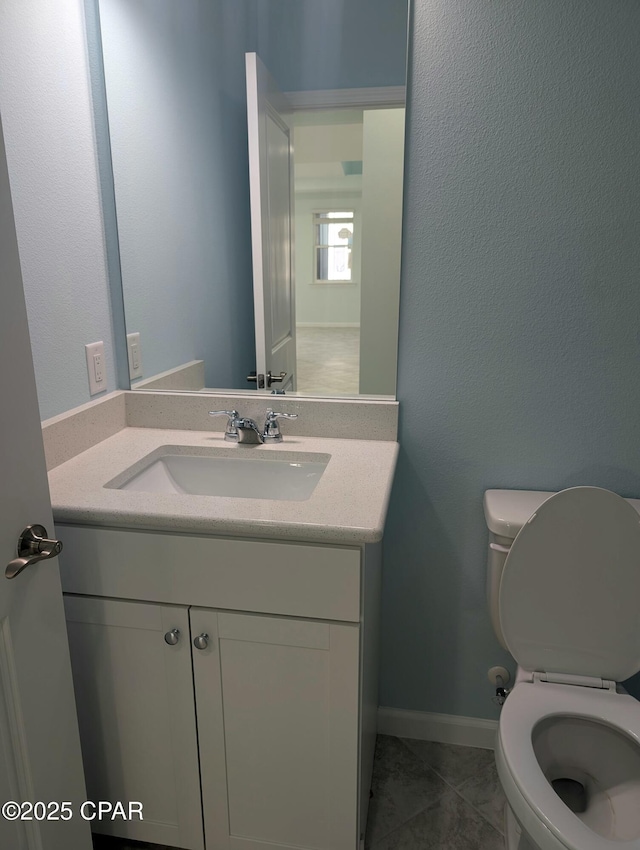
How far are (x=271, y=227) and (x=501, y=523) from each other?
953mm

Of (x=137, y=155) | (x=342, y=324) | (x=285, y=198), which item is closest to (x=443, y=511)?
(x=342, y=324)

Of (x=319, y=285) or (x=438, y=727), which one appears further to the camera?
(x=438, y=727)

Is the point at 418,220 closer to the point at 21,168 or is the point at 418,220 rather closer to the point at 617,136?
the point at 617,136

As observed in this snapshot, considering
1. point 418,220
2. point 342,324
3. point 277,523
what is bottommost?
point 277,523

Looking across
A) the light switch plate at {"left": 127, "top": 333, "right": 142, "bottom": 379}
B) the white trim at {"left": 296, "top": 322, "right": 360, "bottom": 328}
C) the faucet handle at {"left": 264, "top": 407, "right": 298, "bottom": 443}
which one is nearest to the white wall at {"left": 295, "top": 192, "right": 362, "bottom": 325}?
the white trim at {"left": 296, "top": 322, "right": 360, "bottom": 328}

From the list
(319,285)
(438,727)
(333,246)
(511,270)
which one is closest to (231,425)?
(319,285)

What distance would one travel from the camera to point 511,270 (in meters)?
1.47

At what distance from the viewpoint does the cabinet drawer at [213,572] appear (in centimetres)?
114

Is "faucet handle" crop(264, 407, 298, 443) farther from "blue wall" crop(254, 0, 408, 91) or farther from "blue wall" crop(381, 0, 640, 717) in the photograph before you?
"blue wall" crop(254, 0, 408, 91)

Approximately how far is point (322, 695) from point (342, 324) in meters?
0.90

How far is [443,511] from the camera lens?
1669 mm

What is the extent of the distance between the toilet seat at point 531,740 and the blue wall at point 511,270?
399 mm

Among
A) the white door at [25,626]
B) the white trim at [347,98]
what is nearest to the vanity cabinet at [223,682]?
the white door at [25,626]

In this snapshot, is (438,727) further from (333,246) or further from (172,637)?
(333,246)
